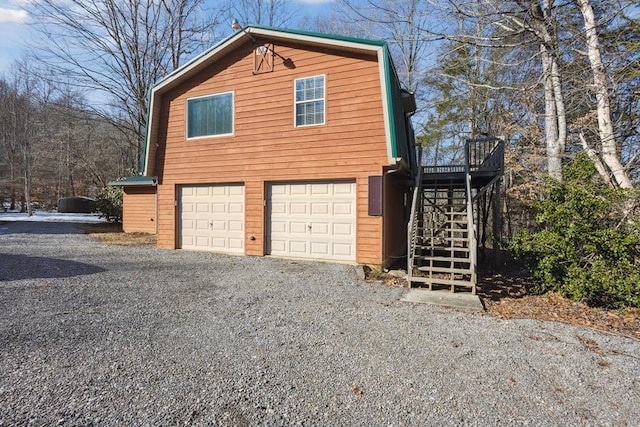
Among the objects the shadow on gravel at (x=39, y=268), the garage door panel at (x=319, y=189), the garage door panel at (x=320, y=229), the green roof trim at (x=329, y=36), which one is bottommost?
the shadow on gravel at (x=39, y=268)

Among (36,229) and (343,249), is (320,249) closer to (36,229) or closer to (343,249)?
(343,249)

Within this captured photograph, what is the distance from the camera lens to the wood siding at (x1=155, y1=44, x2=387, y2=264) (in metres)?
7.72

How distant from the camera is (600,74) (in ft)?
22.3

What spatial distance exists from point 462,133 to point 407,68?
477 cm

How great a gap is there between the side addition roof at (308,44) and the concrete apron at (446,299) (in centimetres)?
296

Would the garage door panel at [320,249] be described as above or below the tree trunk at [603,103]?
below

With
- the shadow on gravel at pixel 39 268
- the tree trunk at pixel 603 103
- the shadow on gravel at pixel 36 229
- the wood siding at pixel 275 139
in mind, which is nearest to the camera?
the shadow on gravel at pixel 39 268

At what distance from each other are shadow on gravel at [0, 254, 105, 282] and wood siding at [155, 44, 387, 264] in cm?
292

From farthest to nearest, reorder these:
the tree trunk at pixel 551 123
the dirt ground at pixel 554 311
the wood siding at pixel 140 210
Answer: the wood siding at pixel 140 210, the tree trunk at pixel 551 123, the dirt ground at pixel 554 311

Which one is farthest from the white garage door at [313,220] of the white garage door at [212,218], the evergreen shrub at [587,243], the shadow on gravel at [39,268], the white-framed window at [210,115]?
the shadow on gravel at [39,268]

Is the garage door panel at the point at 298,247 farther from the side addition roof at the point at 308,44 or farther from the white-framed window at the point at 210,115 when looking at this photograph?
the white-framed window at the point at 210,115

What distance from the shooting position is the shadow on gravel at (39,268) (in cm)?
626

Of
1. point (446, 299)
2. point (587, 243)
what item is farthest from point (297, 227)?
point (587, 243)

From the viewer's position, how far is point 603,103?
6.86m
